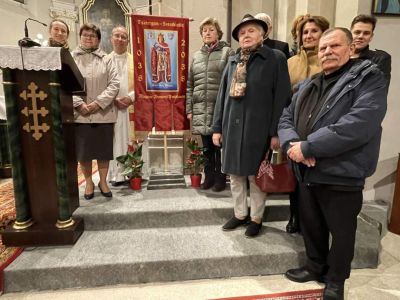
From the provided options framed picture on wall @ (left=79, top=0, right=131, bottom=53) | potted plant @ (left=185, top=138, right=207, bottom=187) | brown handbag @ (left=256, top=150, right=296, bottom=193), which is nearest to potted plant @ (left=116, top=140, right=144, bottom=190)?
potted plant @ (left=185, top=138, right=207, bottom=187)

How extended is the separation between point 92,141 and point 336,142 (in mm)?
2004

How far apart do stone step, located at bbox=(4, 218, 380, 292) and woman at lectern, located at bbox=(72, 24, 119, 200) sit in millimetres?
737

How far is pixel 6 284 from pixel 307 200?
195 cm

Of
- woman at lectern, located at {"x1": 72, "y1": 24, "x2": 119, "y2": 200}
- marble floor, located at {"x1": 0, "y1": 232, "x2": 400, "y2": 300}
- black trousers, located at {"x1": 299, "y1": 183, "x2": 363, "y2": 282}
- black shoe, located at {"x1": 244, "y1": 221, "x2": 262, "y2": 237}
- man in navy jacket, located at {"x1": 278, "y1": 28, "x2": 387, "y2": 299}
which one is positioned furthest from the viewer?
woman at lectern, located at {"x1": 72, "y1": 24, "x2": 119, "y2": 200}

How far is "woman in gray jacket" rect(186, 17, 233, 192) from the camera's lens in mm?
2811

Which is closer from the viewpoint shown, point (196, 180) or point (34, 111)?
point (34, 111)

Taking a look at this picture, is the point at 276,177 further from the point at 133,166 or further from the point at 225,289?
the point at 133,166

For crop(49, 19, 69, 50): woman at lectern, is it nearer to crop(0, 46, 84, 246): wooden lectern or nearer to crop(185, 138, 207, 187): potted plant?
crop(0, 46, 84, 246): wooden lectern

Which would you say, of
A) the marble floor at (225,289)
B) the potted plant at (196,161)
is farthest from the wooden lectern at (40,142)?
the potted plant at (196,161)

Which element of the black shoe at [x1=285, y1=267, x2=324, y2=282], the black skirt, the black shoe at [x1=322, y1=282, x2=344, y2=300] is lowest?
the black shoe at [x1=285, y1=267, x2=324, y2=282]

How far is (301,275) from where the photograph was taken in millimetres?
1971

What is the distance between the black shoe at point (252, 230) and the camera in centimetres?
228

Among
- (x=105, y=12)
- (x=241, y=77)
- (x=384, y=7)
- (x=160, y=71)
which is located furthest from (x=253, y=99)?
(x=105, y=12)

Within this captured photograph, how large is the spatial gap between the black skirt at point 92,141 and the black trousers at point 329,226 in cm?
173
